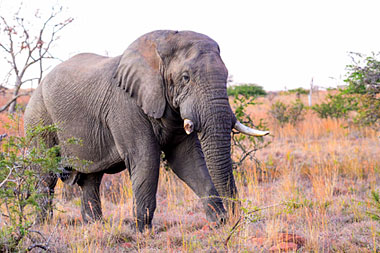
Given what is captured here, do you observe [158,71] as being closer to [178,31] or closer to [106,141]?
[178,31]

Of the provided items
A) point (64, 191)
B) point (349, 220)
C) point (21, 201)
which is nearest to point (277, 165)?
point (349, 220)

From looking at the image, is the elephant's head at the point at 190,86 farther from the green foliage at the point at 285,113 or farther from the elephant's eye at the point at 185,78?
the green foliage at the point at 285,113

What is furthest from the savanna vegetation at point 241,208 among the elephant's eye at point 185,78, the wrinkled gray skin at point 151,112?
the elephant's eye at point 185,78

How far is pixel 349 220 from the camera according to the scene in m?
4.93

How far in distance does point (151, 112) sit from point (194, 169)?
0.91 metres

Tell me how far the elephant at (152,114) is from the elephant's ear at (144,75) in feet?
0.03

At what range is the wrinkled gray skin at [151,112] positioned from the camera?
413 centimetres

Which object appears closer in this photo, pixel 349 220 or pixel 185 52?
pixel 185 52

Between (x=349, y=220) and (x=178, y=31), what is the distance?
291 centimetres

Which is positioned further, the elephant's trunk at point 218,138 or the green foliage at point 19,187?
the elephant's trunk at point 218,138

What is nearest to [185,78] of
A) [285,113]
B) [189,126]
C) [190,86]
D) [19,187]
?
[190,86]

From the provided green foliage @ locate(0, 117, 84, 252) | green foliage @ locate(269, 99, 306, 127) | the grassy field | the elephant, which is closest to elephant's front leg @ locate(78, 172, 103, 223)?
the grassy field

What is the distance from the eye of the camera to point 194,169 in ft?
16.1

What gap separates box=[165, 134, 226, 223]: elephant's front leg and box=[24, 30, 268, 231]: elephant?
0.04 feet
